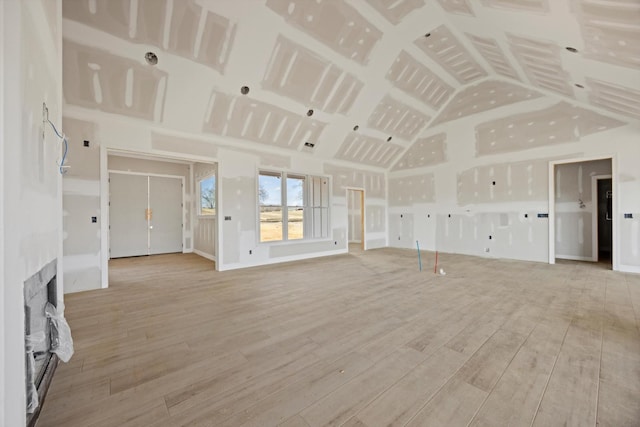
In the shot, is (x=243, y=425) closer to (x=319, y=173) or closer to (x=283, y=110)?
(x=283, y=110)

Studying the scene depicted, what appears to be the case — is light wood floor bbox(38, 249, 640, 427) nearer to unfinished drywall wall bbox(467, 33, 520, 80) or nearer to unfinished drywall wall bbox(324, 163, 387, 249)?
unfinished drywall wall bbox(324, 163, 387, 249)

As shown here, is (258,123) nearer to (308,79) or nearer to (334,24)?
(308,79)

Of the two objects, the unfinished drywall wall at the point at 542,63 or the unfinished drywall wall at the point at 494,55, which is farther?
the unfinished drywall wall at the point at 494,55

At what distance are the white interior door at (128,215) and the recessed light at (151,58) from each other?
455 cm

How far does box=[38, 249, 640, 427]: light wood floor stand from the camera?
1.50m

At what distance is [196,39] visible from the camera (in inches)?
147

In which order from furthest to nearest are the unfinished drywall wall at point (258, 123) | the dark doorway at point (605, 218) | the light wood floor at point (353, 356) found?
1. the dark doorway at point (605, 218)
2. the unfinished drywall wall at point (258, 123)
3. the light wood floor at point (353, 356)

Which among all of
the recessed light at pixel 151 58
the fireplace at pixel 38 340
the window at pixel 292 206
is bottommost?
the fireplace at pixel 38 340

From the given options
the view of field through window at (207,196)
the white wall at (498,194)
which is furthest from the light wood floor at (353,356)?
the view of field through window at (207,196)

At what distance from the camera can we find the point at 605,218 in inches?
263

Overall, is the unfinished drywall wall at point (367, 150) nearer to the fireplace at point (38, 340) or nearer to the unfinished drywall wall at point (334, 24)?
the unfinished drywall wall at point (334, 24)

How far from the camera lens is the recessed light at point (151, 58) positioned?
3.69 m

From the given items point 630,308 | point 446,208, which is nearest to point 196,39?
point 630,308

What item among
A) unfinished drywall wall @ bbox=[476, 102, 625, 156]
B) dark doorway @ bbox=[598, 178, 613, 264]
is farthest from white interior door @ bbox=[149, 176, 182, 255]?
dark doorway @ bbox=[598, 178, 613, 264]
